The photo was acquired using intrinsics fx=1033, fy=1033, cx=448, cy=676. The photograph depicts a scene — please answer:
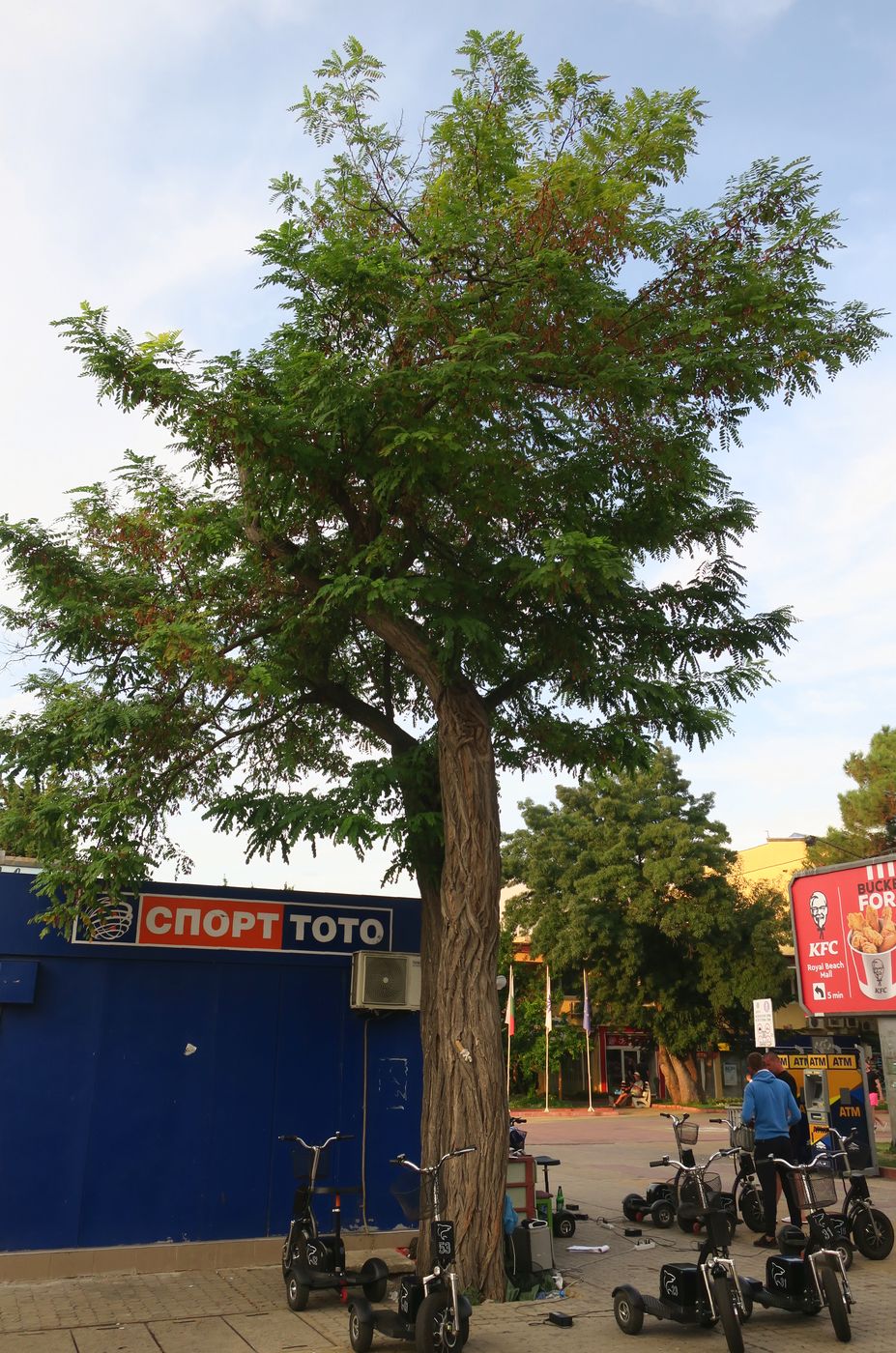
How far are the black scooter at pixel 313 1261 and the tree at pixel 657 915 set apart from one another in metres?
26.5

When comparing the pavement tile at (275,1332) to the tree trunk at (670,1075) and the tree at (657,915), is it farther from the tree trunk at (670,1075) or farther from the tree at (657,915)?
the tree trunk at (670,1075)

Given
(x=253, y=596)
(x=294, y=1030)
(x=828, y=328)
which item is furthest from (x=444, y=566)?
(x=294, y=1030)

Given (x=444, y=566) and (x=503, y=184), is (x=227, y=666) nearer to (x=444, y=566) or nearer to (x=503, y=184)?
(x=444, y=566)

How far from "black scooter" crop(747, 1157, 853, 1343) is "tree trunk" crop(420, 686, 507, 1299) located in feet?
6.70

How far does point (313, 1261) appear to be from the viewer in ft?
26.5

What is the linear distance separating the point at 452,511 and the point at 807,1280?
689 centimetres

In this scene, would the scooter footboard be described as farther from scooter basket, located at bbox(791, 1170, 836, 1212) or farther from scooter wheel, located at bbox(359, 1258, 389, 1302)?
scooter basket, located at bbox(791, 1170, 836, 1212)

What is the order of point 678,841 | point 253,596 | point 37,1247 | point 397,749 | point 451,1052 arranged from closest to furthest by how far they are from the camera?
point 451,1052, point 37,1247, point 253,596, point 397,749, point 678,841

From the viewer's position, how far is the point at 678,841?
35.2m

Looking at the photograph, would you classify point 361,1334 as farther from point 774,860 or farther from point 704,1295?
point 774,860

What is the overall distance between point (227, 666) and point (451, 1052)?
3636 mm

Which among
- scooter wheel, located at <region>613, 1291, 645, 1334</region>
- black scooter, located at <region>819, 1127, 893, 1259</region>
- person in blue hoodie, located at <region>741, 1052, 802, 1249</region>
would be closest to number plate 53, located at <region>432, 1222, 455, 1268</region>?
scooter wheel, located at <region>613, 1291, 645, 1334</region>

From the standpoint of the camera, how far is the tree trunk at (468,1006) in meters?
8.06

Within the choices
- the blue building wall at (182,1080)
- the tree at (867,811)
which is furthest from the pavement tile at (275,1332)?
the tree at (867,811)
